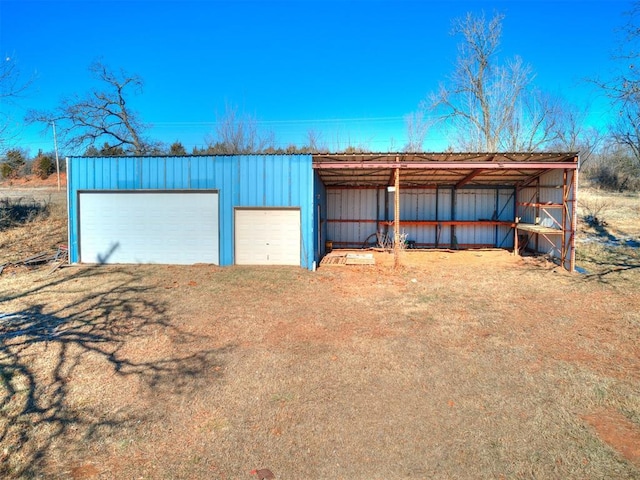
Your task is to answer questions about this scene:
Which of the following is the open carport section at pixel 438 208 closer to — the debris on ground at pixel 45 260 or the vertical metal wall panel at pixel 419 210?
the vertical metal wall panel at pixel 419 210

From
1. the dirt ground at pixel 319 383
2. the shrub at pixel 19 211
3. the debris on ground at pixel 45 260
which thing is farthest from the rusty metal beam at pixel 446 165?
the shrub at pixel 19 211

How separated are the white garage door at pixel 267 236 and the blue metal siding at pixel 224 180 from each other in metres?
0.21

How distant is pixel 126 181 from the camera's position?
37.3ft

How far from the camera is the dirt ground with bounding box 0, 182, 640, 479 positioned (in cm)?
288

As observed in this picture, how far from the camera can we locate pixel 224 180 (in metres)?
11.1

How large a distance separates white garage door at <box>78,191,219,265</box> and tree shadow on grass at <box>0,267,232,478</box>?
3.14 m

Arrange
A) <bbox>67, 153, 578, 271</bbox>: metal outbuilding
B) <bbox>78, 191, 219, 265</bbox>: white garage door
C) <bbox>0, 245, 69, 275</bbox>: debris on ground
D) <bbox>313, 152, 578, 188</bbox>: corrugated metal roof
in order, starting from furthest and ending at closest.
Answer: <bbox>78, 191, 219, 265</bbox>: white garage door, <bbox>67, 153, 578, 271</bbox>: metal outbuilding, <bbox>0, 245, 69, 275</bbox>: debris on ground, <bbox>313, 152, 578, 188</bbox>: corrugated metal roof

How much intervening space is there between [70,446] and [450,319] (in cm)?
553

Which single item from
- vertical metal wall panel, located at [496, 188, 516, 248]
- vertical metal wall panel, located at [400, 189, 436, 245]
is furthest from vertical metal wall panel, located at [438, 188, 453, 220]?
vertical metal wall panel, located at [496, 188, 516, 248]

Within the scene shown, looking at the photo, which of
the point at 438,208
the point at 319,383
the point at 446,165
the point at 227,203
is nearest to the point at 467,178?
the point at 438,208

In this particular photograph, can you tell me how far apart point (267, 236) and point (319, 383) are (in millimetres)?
7363

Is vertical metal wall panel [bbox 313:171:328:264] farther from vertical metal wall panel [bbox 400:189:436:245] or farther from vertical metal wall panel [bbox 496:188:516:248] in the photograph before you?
vertical metal wall panel [bbox 496:188:516:248]

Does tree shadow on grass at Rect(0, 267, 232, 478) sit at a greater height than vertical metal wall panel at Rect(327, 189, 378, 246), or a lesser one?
lesser

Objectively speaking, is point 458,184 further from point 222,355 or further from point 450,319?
point 222,355
